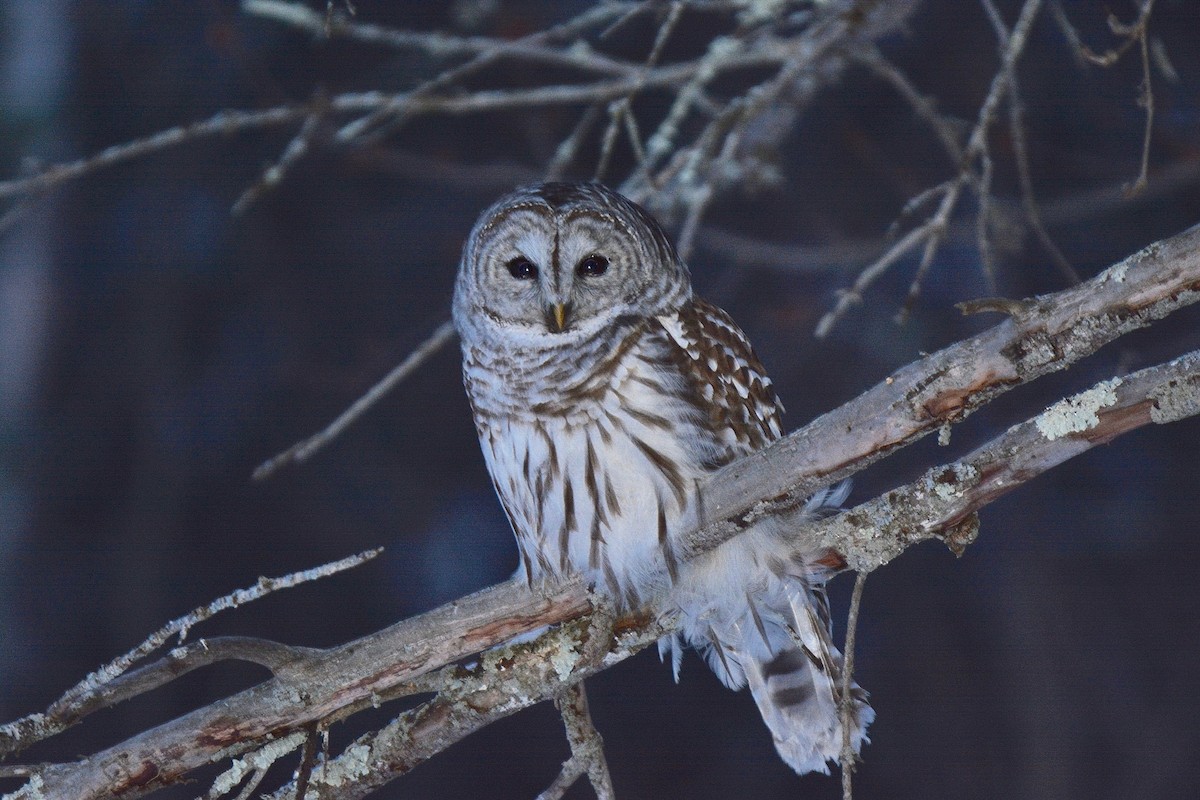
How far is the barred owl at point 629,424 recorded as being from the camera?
89.7 inches

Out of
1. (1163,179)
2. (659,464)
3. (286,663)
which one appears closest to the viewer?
(286,663)

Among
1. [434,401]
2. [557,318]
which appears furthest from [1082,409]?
[434,401]

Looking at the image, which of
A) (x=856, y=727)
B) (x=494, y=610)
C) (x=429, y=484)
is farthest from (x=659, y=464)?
(x=429, y=484)

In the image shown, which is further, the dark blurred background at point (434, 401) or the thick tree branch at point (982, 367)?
the dark blurred background at point (434, 401)

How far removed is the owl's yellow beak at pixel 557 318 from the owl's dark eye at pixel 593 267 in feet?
0.34

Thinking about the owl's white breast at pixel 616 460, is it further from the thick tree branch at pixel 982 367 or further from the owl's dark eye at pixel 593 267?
the thick tree branch at pixel 982 367

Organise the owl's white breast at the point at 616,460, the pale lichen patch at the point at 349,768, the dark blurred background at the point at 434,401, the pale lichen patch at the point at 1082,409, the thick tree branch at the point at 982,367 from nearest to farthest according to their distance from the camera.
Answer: the thick tree branch at the point at 982,367 < the pale lichen patch at the point at 1082,409 < the pale lichen patch at the point at 349,768 < the owl's white breast at the point at 616,460 < the dark blurred background at the point at 434,401

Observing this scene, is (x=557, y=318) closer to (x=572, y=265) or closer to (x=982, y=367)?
(x=572, y=265)

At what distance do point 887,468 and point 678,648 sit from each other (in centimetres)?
135

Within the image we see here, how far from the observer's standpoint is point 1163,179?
344 centimetres

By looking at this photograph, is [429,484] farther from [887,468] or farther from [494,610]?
[494,610]

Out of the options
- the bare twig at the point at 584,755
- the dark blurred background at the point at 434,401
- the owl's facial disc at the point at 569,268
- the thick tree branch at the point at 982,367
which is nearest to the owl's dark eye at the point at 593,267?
the owl's facial disc at the point at 569,268

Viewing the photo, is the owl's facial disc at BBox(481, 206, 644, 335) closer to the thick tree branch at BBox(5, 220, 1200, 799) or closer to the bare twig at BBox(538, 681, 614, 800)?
the thick tree branch at BBox(5, 220, 1200, 799)

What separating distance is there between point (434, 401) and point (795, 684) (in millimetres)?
2295
